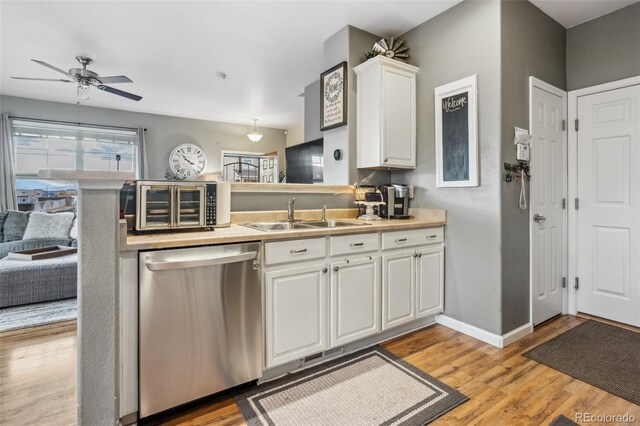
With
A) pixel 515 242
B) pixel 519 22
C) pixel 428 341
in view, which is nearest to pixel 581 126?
pixel 519 22

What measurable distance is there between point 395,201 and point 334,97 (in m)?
1.16

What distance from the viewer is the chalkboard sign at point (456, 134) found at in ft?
8.10

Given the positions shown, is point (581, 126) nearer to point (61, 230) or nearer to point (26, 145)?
point (61, 230)

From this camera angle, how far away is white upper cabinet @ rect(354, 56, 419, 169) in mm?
2729

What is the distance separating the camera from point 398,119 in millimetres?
2814

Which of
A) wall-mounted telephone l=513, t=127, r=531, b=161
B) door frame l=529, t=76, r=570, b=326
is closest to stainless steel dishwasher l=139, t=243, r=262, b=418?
wall-mounted telephone l=513, t=127, r=531, b=161

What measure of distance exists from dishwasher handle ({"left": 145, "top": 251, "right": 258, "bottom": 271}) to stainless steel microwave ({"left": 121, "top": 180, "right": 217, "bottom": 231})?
0.33 meters

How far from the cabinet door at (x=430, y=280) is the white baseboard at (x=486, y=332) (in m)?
0.12

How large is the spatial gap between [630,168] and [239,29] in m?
3.65

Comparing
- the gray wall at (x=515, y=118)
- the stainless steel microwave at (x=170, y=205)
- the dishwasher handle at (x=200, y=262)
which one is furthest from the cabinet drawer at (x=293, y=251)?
the gray wall at (x=515, y=118)

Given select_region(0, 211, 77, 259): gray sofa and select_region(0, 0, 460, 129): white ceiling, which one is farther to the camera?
select_region(0, 211, 77, 259): gray sofa

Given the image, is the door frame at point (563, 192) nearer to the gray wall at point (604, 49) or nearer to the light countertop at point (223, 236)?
the gray wall at point (604, 49)

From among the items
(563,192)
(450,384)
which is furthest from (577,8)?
(450,384)

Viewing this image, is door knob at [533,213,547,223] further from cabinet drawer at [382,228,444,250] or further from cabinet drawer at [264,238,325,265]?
cabinet drawer at [264,238,325,265]
